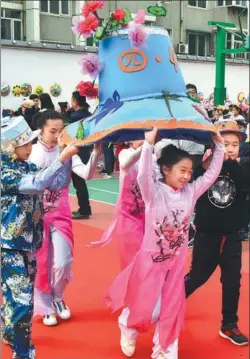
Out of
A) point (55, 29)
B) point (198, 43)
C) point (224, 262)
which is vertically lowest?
point (224, 262)

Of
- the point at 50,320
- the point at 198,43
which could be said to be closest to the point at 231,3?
the point at 198,43

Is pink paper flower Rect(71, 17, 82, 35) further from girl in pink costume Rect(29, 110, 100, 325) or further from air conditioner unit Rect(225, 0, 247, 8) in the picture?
air conditioner unit Rect(225, 0, 247, 8)

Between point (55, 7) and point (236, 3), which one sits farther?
point (236, 3)

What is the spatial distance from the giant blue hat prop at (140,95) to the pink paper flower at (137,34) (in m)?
0.03

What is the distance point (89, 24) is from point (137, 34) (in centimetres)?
27

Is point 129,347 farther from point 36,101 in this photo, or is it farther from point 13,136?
point 36,101

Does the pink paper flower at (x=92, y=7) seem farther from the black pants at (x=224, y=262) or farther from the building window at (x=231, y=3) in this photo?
the building window at (x=231, y=3)

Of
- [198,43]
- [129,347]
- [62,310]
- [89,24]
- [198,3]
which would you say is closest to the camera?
[89,24]

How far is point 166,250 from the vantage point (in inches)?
127

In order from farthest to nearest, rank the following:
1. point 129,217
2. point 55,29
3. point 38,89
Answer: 1. point 55,29
2. point 38,89
3. point 129,217

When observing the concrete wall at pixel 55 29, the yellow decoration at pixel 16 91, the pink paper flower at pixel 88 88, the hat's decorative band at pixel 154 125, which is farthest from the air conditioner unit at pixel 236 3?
the hat's decorative band at pixel 154 125

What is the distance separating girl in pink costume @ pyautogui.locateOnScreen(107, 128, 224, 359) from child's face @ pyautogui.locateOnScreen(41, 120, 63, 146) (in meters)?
0.97

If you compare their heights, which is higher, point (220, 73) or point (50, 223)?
point (220, 73)

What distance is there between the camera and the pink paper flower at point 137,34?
115 inches
